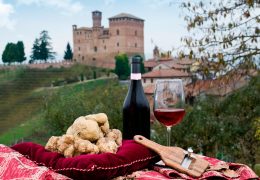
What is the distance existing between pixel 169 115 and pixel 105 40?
171 ft

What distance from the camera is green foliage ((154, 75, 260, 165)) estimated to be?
25.7 feet

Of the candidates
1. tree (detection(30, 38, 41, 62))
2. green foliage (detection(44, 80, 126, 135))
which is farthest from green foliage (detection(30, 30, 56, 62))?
green foliage (detection(44, 80, 126, 135))

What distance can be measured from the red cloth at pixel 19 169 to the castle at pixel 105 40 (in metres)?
50.1

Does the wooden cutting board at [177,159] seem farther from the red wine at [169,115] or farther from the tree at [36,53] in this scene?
the tree at [36,53]

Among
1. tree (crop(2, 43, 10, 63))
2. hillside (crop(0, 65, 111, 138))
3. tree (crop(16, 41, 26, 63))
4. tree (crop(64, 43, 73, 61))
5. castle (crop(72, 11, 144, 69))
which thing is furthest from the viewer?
castle (crop(72, 11, 144, 69))

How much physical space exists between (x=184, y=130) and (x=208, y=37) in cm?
369

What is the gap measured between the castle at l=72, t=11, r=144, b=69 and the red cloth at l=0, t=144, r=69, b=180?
50098 millimetres

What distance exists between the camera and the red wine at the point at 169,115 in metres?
1.42

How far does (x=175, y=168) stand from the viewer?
125 cm

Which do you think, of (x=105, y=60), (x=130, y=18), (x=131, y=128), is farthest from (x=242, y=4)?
(x=130, y=18)

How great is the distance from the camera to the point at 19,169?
119 centimetres

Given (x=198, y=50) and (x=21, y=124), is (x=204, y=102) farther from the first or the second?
(x=21, y=124)

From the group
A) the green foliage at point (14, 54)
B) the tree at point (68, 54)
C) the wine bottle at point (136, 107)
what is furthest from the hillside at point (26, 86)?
Result: the wine bottle at point (136, 107)

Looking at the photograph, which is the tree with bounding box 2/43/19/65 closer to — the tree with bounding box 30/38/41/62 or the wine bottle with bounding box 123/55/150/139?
the tree with bounding box 30/38/41/62
